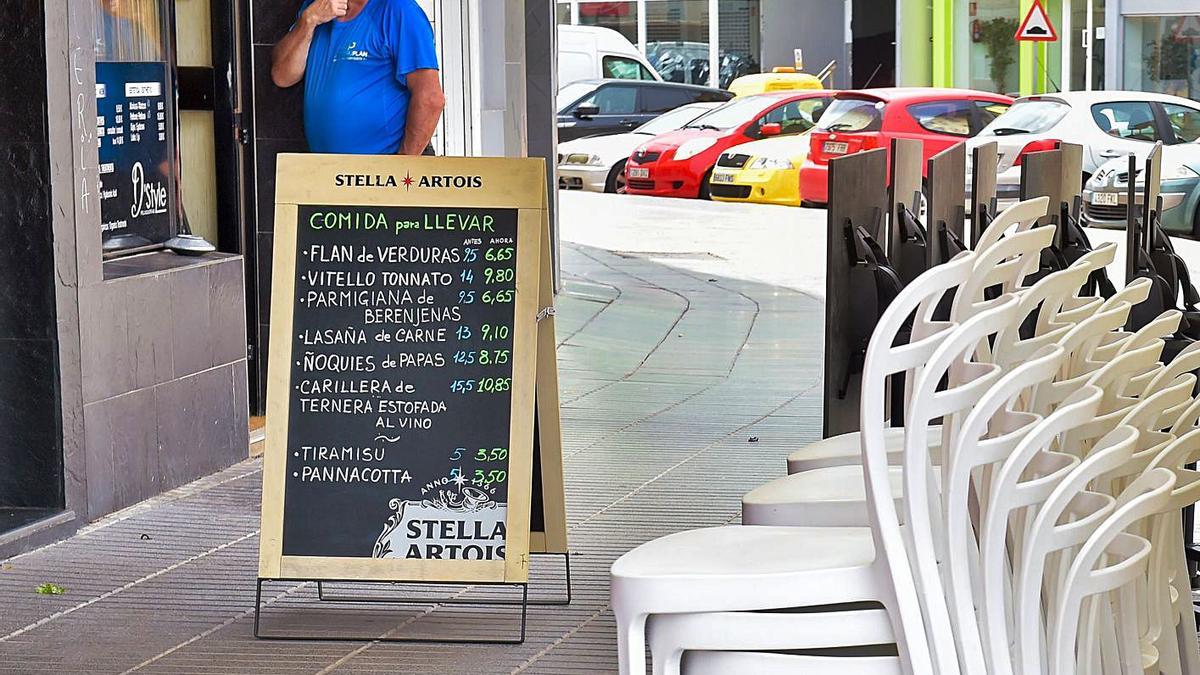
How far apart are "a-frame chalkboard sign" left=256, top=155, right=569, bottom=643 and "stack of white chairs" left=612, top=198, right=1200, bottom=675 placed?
1371 mm

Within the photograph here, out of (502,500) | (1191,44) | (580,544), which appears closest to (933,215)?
(580,544)

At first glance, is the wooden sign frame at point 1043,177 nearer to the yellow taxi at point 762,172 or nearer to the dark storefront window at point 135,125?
the dark storefront window at point 135,125

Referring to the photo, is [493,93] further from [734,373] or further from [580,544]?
[580,544]

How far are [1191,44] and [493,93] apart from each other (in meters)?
15.3

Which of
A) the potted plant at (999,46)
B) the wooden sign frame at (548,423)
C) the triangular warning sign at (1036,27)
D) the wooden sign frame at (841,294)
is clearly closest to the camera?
the wooden sign frame at (548,423)

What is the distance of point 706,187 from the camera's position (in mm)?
17188

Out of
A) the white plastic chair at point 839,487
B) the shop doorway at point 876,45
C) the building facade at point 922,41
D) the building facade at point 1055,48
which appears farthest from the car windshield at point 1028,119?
the white plastic chair at point 839,487

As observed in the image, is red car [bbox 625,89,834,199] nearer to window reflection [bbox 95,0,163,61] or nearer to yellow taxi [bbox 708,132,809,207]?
yellow taxi [bbox 708,132,809,207]

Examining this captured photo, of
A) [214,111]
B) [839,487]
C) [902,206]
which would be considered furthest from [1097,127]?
→ [839,487]

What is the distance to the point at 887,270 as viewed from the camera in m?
4.67

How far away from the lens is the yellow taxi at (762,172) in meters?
16.5

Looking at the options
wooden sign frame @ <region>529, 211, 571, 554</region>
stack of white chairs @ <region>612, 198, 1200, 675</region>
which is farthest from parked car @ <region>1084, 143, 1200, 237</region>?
stack of white chairs @ <region>612, 198, 1200, 675</region>

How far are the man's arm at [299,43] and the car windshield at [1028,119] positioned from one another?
34.4 ft

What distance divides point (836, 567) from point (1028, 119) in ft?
45.3
